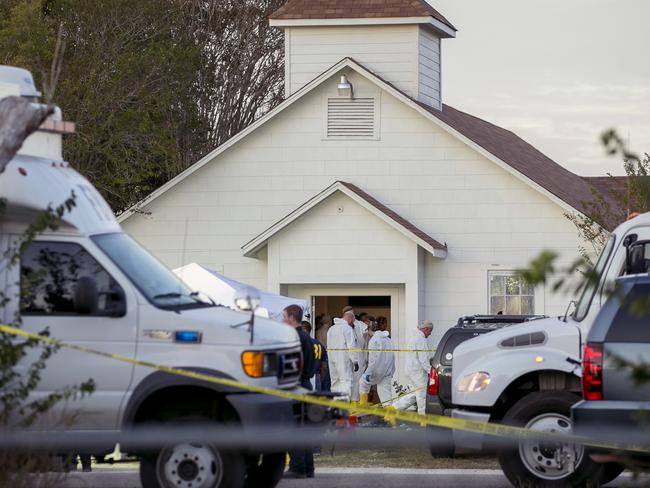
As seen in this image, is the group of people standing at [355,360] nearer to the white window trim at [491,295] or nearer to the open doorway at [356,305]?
the white window trim at [491,295]

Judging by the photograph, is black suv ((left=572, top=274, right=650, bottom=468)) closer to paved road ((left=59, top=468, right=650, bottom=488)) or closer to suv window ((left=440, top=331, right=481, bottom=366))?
paved road ((left=59, top=468, right=650, bottom=488))

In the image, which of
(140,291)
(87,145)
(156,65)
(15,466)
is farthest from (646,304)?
(156,65)

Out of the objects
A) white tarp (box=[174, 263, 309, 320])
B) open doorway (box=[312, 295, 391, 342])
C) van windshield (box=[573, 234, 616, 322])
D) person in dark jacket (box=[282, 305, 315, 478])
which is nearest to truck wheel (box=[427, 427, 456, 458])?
person in dark jacket (box=[282, 305, 315, 478])

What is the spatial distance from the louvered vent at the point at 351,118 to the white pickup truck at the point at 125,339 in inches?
777

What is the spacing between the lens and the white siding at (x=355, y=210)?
30062 millimetres

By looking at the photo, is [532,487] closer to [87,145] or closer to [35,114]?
[35,114]

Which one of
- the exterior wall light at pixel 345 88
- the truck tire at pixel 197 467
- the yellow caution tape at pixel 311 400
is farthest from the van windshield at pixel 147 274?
the exterior wall light at pixel 345 88

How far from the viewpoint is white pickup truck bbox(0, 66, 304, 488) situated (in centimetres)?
1104

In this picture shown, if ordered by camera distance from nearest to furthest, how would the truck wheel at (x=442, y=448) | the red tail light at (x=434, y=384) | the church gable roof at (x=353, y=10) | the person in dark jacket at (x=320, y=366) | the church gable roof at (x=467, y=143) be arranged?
the truck wheel at (x=442, y=448) < the person in dark jacket at (x=320, y=366) < the red tail light at (x=434, y=384) < the church gable roof at (x=467, y=143) < the church gable roof at (x=353, y=10)

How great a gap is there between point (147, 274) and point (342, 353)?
15932mm

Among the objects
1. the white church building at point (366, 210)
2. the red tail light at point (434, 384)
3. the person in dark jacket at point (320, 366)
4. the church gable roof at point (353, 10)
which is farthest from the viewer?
the church gable roof at point (353, 10)

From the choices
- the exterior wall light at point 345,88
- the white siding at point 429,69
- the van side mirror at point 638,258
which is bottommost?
the van side mirror at point 638,258

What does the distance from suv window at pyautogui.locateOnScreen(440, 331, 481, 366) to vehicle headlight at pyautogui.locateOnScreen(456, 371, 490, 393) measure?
525 centimetres

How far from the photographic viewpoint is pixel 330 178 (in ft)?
102
